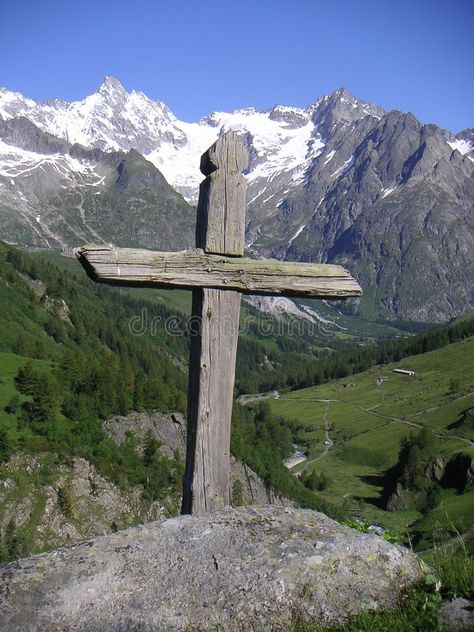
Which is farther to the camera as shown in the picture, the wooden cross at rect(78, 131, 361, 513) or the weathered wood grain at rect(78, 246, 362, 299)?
the wooden cross at rect(78, 131, 361, 513)

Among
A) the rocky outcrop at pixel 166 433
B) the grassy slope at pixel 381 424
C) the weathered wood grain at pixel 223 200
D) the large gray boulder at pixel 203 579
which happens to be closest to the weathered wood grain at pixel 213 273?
the weathered wood grain at pixel 223 200

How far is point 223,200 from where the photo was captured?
10141 mm

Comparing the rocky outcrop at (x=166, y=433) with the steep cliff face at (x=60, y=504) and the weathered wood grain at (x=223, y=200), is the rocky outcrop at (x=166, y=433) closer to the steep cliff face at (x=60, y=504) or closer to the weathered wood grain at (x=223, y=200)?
the steep cliff face at (x=60, y=504)

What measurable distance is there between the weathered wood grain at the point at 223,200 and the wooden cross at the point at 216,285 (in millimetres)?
17

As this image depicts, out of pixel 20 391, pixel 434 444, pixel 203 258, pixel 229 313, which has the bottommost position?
pixel 434 444

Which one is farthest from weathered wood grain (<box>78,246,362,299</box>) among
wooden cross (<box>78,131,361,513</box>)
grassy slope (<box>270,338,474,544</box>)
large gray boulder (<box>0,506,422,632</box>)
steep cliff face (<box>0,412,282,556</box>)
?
grassy slope (<box>270,338,474,544</box>)

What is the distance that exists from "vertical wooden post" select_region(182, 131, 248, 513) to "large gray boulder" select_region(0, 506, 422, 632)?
3.55 feet

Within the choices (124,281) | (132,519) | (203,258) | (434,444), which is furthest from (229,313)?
(434,444)

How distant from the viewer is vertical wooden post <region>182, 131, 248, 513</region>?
31.6ft

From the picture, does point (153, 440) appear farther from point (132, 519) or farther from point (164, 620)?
point (164, 620)

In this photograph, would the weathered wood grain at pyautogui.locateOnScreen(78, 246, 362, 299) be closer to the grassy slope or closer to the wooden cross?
the wooden cross

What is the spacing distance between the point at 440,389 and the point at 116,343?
3592 inches

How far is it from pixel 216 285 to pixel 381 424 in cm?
14820

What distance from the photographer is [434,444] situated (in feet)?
370
